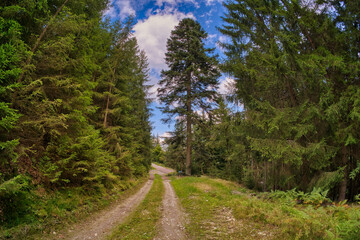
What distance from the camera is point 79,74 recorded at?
7605 millimetres

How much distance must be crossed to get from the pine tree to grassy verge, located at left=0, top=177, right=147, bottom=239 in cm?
1304

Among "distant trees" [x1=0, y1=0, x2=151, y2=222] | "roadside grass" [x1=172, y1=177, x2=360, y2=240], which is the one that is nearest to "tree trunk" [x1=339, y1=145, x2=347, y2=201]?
"roadside grass" [x1=172, y1=177, x2=360, y2=240]

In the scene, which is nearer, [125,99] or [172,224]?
[172,224]

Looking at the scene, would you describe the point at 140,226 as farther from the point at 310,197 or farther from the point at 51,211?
the point at 310,197

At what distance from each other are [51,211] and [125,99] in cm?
851

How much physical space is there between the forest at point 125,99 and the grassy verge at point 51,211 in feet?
0.21

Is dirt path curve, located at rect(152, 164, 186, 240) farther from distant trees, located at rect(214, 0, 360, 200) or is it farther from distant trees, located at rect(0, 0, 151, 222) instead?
distant trees, located at rect(214, 0, 360, 200)

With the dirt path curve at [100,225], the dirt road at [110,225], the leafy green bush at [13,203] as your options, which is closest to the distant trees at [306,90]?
the dirt road at [110,225]

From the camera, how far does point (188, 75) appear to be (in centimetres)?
2044

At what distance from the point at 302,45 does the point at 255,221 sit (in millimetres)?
9563

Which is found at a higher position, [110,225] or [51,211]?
[51,211]

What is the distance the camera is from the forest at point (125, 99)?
5.19 meters

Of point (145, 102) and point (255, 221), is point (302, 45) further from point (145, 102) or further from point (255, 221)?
point (145, 102)

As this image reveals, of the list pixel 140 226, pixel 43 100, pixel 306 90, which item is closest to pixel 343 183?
pixel 306 90
